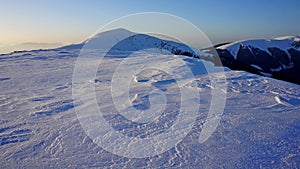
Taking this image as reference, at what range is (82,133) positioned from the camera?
9.11ft

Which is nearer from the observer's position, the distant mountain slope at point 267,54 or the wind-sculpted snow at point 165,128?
the wind-sculpted snow at point 165,128

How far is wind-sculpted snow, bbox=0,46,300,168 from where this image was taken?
2.21 meters

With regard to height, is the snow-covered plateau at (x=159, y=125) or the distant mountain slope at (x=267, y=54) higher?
the snow-covered plateau at (x=159, y=125)

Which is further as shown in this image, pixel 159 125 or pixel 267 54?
pixel 267 54

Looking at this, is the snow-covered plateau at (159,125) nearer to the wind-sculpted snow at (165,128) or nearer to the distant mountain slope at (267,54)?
the wind-sculpted snow at (165,128)

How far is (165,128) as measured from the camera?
9.50 feet

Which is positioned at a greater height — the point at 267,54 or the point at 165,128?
the point at 165,128

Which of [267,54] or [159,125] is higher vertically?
[159,125]

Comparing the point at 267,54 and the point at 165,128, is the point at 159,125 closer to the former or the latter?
the point at 165,128

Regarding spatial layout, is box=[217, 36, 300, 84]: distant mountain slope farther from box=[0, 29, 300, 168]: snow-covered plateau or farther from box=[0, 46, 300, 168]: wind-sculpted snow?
box=[0, 46, 300, 168]: wind-sculpted snow

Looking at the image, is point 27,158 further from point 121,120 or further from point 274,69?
point 274,69

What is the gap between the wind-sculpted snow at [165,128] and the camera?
2.21 metres

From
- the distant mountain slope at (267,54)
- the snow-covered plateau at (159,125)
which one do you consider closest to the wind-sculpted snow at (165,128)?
the snow-covered plateau at (159,125)

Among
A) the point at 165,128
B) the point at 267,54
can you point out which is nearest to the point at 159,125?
the point at 165,128
